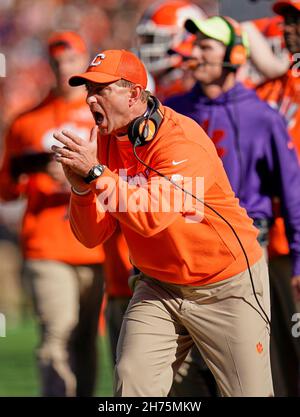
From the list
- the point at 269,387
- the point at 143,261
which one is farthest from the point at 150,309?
the point at 269,387

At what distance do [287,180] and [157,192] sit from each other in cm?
170

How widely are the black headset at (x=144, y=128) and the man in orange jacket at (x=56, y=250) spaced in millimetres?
2291

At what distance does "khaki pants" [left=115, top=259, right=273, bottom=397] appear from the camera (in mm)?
4672

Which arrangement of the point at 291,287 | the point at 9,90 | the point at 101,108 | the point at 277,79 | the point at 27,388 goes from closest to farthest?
the point at 101,108, the point at 291,287, the point at 277,79, the point at 27,388, the point at 9,90

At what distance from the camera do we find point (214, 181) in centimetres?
465

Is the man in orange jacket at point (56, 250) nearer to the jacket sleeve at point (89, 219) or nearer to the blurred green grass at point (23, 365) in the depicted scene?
the blurred green grass at point (23, 365)

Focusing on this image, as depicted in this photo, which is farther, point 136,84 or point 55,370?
point 55,370

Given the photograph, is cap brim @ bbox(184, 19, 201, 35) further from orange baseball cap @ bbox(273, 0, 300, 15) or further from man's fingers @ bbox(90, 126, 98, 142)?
man's fingers @ bbox(90, 126, 98, 142)

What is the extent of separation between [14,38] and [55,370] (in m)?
9.84

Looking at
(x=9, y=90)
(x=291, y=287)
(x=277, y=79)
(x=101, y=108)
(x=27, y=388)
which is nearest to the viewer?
(x=101, y=108)

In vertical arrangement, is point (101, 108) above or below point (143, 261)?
above

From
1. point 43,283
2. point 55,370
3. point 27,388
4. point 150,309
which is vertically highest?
point 150,309

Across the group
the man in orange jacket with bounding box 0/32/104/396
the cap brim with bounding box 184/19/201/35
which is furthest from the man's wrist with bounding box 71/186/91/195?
the man in orange jacket with bounding box 0/32/104/396
